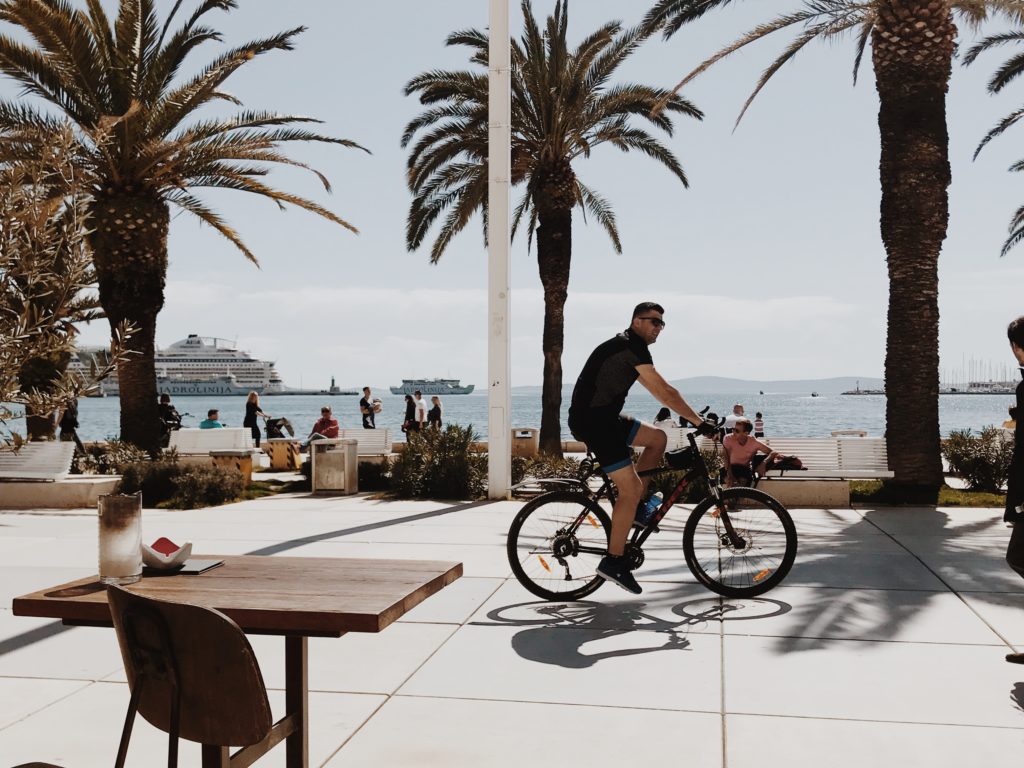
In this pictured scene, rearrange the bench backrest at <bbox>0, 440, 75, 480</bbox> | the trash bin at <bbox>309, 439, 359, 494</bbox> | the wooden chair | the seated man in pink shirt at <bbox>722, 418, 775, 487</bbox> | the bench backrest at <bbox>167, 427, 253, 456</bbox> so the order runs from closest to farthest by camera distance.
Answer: the wooden chair
the seated man in pink shirt at <bbox>722, 418, 775, 487</bbox>
the bench backrest at <bbox>0, 440, 75, 480</bbox>
the trash bin at <bbox>309, 439, 359, 494</bbox>
the bench backrest at <bbox>167, 427, 253, 456</bbox>

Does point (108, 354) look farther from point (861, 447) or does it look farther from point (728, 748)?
point (861, 447)

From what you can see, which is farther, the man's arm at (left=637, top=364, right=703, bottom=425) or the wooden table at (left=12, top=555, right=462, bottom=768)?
the man's arm at (left=637, top=364, right=703, bottom=425)

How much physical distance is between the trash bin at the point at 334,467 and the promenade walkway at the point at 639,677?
6645 millimetres

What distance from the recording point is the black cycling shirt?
6.10 metres

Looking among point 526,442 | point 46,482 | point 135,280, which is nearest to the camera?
point 46,482

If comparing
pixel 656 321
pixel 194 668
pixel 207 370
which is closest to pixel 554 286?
pixel 656 321

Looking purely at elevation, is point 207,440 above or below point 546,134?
below

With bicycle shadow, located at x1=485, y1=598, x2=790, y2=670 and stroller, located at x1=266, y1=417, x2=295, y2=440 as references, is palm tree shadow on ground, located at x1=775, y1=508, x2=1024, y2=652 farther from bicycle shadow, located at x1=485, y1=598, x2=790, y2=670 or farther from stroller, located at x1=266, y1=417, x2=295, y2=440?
stroller, located at x1=266, y1=417, x2=295, y2=440

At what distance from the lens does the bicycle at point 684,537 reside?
6.38 m

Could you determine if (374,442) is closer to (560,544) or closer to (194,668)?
(560,544)

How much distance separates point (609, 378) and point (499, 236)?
6906mm

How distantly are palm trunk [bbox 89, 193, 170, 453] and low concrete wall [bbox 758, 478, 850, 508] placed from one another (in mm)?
11100

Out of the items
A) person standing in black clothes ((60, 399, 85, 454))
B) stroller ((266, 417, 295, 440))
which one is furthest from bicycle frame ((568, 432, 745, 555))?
stroller ((266, 417, 295, 440))

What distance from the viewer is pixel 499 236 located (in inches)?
500
